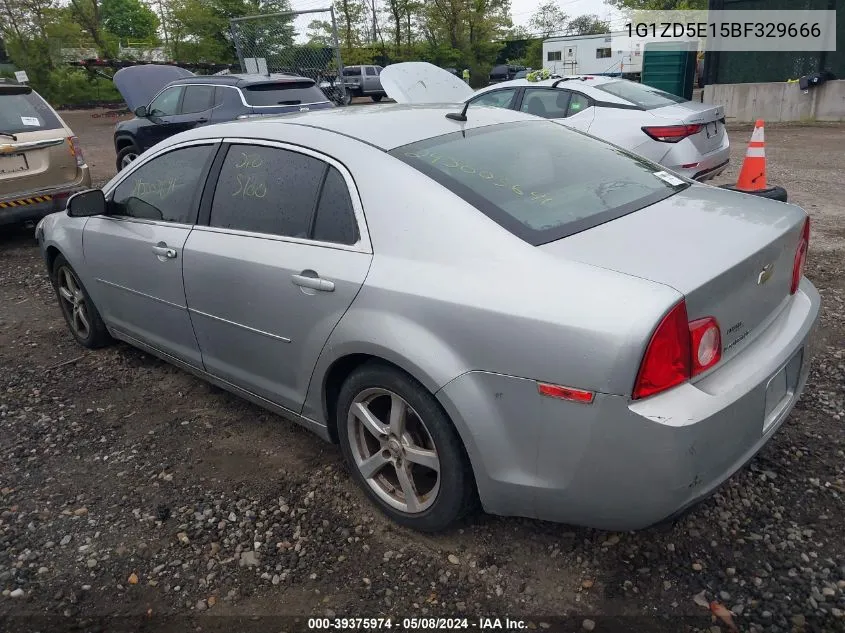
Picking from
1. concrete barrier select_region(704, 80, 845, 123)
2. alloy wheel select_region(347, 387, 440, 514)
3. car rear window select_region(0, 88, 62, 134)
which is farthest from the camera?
concrete barrier select_region(704, 80, 845, 123)

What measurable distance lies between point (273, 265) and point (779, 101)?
54.2 feet

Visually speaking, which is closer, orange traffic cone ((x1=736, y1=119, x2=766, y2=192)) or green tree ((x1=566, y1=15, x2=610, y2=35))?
orange traffic cone ((x1=736, y1=119, x2=766, y2=192))

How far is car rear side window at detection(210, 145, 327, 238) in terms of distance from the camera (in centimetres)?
274

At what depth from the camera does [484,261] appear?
2.15 metres

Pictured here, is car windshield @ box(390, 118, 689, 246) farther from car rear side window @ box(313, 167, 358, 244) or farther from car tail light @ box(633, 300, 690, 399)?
car tail light @ box(633, 300, 690, 399)

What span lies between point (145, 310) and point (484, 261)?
7.53 ft

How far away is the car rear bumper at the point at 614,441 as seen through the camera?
6.19 feet

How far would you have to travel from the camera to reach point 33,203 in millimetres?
6746

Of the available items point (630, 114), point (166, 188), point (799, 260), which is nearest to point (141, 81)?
point (630, 114)

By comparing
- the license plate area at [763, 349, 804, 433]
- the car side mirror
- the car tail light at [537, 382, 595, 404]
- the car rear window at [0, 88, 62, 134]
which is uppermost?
the car rear window at [0, 88, 62, 134]

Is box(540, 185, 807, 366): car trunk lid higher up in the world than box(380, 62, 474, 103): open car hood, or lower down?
lower down

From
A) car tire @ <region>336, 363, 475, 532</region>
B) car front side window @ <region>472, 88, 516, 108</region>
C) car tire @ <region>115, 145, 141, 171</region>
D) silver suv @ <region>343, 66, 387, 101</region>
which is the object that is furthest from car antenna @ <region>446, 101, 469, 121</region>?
silver suv @ <region>343, 66, 387, 101</region>

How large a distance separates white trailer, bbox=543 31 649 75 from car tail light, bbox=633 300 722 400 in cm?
3325

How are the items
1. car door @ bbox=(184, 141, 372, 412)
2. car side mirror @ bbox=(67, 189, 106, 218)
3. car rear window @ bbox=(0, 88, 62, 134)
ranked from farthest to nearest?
car rear window @ bbox=(0, 88, 62, 134) < car side mirror @ bbox=(67, 189, 106, 218) < car door @ bbox=(184, 141, 372, 412)
